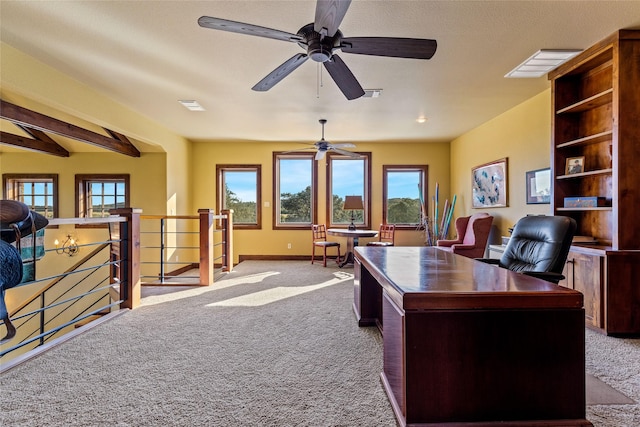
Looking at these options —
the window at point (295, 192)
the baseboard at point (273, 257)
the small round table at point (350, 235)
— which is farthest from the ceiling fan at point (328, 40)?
the baseboard at point (273, 257)

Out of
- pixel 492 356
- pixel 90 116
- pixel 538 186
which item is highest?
pixel 90 116

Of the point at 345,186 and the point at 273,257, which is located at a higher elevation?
the point at 345,186

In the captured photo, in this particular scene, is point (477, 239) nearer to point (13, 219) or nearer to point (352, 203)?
point (352, 203)

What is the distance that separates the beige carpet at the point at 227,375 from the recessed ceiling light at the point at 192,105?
8.63 ft

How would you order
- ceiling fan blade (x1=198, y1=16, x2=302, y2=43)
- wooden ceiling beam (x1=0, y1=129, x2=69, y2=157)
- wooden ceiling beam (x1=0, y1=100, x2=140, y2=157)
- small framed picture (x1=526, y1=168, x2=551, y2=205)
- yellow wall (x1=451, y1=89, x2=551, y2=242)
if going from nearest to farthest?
1. ceiling fan blade (x1=198, y1=16, x2=302, y2=43)
2. wooden ceiling beam (x1=0, y1=100, x2=140, y2=157)
3. small framed picture (x1=526, y1=168, x2=551, y2=205)
4. yellow wall (x1=451, y1=89, x2=551, y2=242)
5. wooden ceiling beam (x1=0, y1=129, x2=69, y2=157)

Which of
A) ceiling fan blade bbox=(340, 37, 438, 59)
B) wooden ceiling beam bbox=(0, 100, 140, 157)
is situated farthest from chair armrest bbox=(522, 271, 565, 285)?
wooden ceiling beam bbox=(0, 100, 140, 157)

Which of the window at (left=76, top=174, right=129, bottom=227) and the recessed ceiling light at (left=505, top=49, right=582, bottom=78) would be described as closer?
the recessed ceiling light at (left=505, top=49, right=582, bottom=78)

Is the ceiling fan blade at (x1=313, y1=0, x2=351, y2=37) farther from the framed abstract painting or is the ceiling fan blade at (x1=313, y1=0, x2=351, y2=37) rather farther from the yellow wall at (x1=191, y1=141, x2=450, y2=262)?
the yellow wall at (x1=191, y1=141, x2=450, y2=262)

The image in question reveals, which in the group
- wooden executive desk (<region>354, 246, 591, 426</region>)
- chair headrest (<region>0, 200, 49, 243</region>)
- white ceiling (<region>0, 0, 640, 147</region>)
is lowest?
wooden executive desk (<region>354, 246, 591, 426</region>)

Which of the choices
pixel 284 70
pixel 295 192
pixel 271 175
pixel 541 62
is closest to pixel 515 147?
pixel 541 62

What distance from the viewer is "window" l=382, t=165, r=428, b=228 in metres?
7.18

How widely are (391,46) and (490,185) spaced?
13.2 feet

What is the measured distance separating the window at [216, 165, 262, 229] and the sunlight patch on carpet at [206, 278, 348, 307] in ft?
9.62

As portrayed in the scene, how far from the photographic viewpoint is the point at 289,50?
298 centimetres
